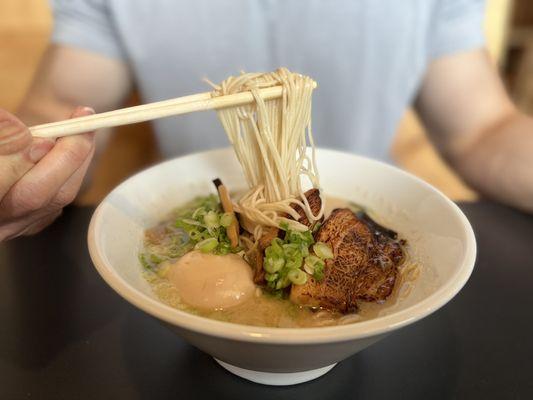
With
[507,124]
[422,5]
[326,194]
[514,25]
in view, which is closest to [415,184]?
[326,194]

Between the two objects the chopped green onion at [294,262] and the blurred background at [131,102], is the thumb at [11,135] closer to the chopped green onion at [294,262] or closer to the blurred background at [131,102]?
the chopped green onion at [294,262]

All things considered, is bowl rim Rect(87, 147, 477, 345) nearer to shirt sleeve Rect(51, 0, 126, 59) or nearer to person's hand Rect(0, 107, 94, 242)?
person's hand Rect(0, 107, 94, 242)

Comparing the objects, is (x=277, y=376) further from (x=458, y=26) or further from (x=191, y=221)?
(x=458, y=26)

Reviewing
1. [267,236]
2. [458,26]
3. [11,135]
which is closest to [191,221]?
[267,236]

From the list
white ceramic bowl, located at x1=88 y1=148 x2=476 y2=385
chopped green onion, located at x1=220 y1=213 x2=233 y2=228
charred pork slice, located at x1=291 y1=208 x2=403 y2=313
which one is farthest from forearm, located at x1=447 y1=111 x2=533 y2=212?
chopped green onion, located at x1=220 y1=213 x2=233 y2=228

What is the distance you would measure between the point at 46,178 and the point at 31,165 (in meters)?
0.04

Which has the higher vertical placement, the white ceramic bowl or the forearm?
the white ceramic bowl

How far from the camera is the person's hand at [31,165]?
90 cm

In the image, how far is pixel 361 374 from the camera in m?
0.98

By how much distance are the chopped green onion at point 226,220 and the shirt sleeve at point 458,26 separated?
142cm

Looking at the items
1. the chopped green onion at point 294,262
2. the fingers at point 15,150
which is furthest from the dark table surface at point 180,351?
the fingers at point 15,150

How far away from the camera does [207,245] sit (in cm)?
106

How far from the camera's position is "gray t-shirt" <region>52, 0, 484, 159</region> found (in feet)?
6.72

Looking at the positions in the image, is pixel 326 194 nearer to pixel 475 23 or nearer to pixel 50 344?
pixel 50 344
